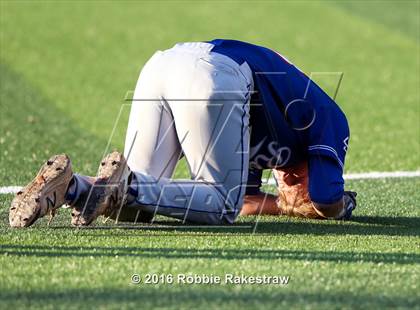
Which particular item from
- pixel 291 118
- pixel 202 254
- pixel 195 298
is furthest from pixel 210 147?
pixel 195 298

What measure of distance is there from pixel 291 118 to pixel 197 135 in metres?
0.57

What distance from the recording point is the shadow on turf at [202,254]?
14.3 ft

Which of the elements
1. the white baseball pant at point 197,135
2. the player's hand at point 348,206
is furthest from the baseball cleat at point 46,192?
the player's hand at point 348,206

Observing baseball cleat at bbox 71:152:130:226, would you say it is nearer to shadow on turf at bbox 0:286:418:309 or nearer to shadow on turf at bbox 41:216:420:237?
shadow on turf at bbox 41:216:420:237

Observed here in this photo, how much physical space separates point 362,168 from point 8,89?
5920 millimetres

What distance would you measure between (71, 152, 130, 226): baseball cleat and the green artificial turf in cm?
11

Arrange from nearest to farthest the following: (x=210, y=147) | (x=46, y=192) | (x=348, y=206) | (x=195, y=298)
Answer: (x=195, y=298)
(x=46, y=192)
(x=210, y=147)
(x=348, y=206)

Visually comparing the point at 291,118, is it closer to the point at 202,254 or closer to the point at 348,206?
the point at 348,206

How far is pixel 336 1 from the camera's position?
20750 millimetres

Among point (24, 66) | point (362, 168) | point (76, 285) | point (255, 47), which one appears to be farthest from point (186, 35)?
point (76, 285)

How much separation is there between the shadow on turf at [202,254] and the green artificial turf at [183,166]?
1cm

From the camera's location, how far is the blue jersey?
5.36 m

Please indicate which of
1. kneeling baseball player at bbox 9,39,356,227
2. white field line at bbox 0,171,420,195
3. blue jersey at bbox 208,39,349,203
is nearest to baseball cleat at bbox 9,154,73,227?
kneeling baseball player at bbox 9,39,356,227

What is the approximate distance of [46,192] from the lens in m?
4.84
